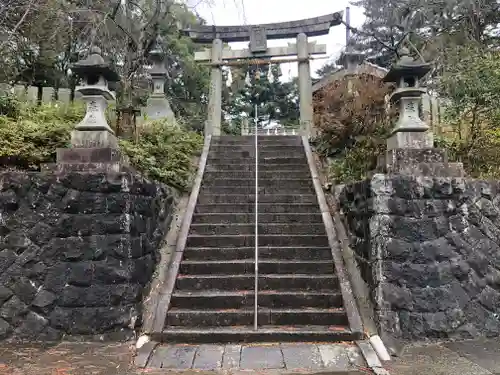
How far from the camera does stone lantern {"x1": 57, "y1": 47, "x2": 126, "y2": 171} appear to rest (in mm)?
4648

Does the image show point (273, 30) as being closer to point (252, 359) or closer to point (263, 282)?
point (263, 282)

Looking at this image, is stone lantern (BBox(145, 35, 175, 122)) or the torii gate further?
the torii gate

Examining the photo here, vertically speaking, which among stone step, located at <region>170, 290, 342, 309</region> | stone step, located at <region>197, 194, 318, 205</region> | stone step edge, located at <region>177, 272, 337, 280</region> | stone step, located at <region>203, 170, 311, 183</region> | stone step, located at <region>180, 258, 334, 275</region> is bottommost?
stone step, located at <region>170, 290, 342, 309</region>

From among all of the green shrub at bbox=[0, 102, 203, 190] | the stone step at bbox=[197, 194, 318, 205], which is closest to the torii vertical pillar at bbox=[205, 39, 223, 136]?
the green shrub at bbox=[0, 102, 203, 190]

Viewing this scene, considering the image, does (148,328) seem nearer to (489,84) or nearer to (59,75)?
(489,84)

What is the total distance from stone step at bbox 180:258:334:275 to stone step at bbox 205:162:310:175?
287cm

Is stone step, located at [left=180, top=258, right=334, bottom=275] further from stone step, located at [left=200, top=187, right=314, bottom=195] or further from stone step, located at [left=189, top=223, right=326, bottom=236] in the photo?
stone step, located at [left=200, top=187, right=314, bottom=195]

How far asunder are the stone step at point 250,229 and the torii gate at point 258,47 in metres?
6.10

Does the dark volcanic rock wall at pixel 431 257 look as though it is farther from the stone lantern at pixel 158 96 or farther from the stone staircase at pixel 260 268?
the stone lantern at pixel 158 96

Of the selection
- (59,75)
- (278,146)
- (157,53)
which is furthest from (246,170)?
(59,75)

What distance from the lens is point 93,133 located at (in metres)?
4.77

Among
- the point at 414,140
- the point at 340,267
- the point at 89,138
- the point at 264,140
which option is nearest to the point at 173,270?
the point at 89,138

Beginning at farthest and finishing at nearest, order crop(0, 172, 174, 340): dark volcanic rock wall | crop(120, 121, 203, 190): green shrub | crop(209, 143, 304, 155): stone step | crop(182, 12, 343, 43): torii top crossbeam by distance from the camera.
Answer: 1. crop(182, 12, 343, 43): torii top crossbeam
2. crop(209, 143, 304, 155): stone step
3. crop(120, 121, 203, 190): green shrub
4. crop(0, 172, 174, 340): dark volcanic rock wall

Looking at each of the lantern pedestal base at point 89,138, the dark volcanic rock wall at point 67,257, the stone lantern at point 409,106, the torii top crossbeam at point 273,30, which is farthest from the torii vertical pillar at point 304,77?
the dark volcanic rock wall at point 67,257
